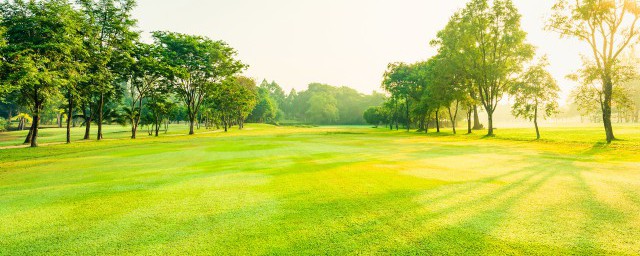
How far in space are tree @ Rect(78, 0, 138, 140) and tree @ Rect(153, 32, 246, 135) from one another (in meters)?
6.93

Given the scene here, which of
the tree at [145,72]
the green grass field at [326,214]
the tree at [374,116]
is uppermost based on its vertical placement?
the tree at [145,72]

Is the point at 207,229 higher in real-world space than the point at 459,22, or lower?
lower

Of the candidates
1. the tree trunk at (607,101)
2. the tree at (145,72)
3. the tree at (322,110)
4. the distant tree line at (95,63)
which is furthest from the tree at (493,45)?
the tree at (322,110)

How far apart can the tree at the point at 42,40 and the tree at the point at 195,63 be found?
56.4 feet

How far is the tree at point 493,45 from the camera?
43000 millimetres

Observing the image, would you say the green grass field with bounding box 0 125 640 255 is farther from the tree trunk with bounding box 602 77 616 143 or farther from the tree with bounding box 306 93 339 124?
the tree with bounding box 306 93 339 124

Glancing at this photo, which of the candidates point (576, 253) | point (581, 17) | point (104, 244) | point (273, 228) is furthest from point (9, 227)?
point (581, 17)

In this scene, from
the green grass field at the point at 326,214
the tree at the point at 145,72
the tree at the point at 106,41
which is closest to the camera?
the green grass field at the point at 326,214

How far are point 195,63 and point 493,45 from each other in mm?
50216

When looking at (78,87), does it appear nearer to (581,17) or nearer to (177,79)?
(177,79)

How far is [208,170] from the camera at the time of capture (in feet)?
43.7

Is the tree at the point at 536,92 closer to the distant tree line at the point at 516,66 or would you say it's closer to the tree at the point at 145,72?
the distant tree line at the point at 516,66

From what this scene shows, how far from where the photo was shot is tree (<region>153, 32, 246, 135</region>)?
49.5m

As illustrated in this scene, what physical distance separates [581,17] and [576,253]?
126 ft
